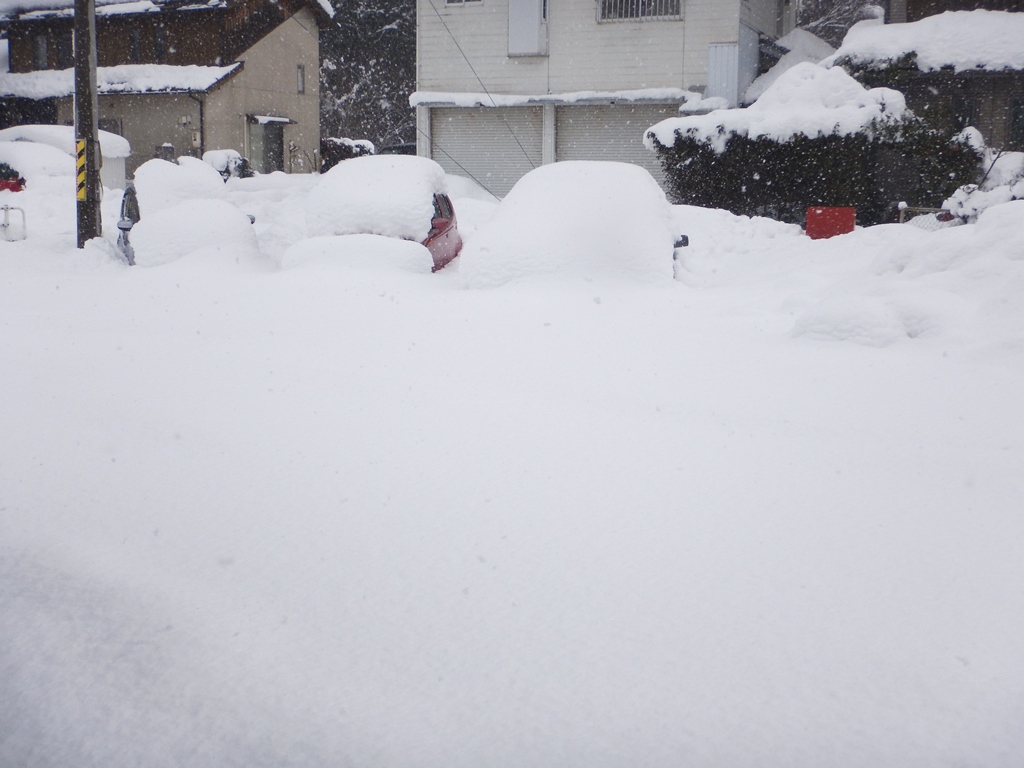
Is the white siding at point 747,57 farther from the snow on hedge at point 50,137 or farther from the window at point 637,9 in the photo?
the snow on hedge at point 50,137

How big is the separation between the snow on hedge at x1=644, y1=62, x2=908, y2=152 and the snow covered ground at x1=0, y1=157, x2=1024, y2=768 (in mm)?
8212

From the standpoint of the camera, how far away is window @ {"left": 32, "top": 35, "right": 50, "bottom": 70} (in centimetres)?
3078

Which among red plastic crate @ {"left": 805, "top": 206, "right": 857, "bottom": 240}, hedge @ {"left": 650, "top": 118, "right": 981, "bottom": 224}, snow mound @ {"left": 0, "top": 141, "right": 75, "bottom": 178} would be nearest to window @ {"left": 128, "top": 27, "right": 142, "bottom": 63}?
snow mound @ {"left": 0, "top": 141, "right": 75, "bottom": 178}

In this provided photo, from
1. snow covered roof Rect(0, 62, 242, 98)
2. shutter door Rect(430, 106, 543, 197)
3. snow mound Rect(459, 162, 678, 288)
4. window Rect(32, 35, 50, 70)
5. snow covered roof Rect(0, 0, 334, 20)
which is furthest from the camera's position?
window Rect(32, 35, 50, 70)

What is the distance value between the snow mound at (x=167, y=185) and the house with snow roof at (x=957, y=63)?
1275 centimetres

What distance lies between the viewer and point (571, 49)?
20500 mm

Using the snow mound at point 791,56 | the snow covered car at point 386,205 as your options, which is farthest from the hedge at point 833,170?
the snow covered car at point 386,205

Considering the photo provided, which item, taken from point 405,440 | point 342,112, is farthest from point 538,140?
point 342,112

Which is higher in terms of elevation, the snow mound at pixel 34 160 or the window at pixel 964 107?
the window at pixel 964 107

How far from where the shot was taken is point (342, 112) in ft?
132

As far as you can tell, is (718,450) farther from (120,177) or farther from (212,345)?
(120,177)

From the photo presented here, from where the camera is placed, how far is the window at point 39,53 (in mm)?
30781

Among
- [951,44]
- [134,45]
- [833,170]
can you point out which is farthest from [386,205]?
[134,45]

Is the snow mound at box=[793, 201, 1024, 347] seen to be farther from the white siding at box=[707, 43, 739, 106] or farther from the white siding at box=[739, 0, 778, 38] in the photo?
the white siding at box=[739, 0, 778, 38]
